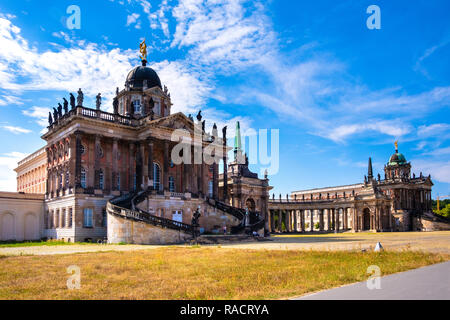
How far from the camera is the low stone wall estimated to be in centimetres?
3653

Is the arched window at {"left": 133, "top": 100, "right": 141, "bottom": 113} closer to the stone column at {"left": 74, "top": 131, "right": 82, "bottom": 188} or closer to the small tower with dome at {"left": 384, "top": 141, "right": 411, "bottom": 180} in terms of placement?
the stone column at {"left": 74, "top": 131, "right": 82, "bottom": 188}

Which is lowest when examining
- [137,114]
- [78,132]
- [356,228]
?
[356,228]

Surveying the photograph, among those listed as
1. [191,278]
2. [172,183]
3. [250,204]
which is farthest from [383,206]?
[191,278]

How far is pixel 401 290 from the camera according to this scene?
9.81 meters

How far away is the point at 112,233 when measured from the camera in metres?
38.9

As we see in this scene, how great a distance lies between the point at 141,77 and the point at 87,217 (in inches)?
964

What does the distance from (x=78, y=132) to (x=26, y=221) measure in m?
17.2

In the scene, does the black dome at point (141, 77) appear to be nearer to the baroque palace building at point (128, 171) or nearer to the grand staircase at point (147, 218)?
the baroque palace building at point (128, 171)

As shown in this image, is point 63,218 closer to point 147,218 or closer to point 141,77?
→ point 147,218

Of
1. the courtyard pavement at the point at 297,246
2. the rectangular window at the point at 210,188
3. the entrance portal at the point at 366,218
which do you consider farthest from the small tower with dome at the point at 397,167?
the courtyard pavement at the point at 297,246
